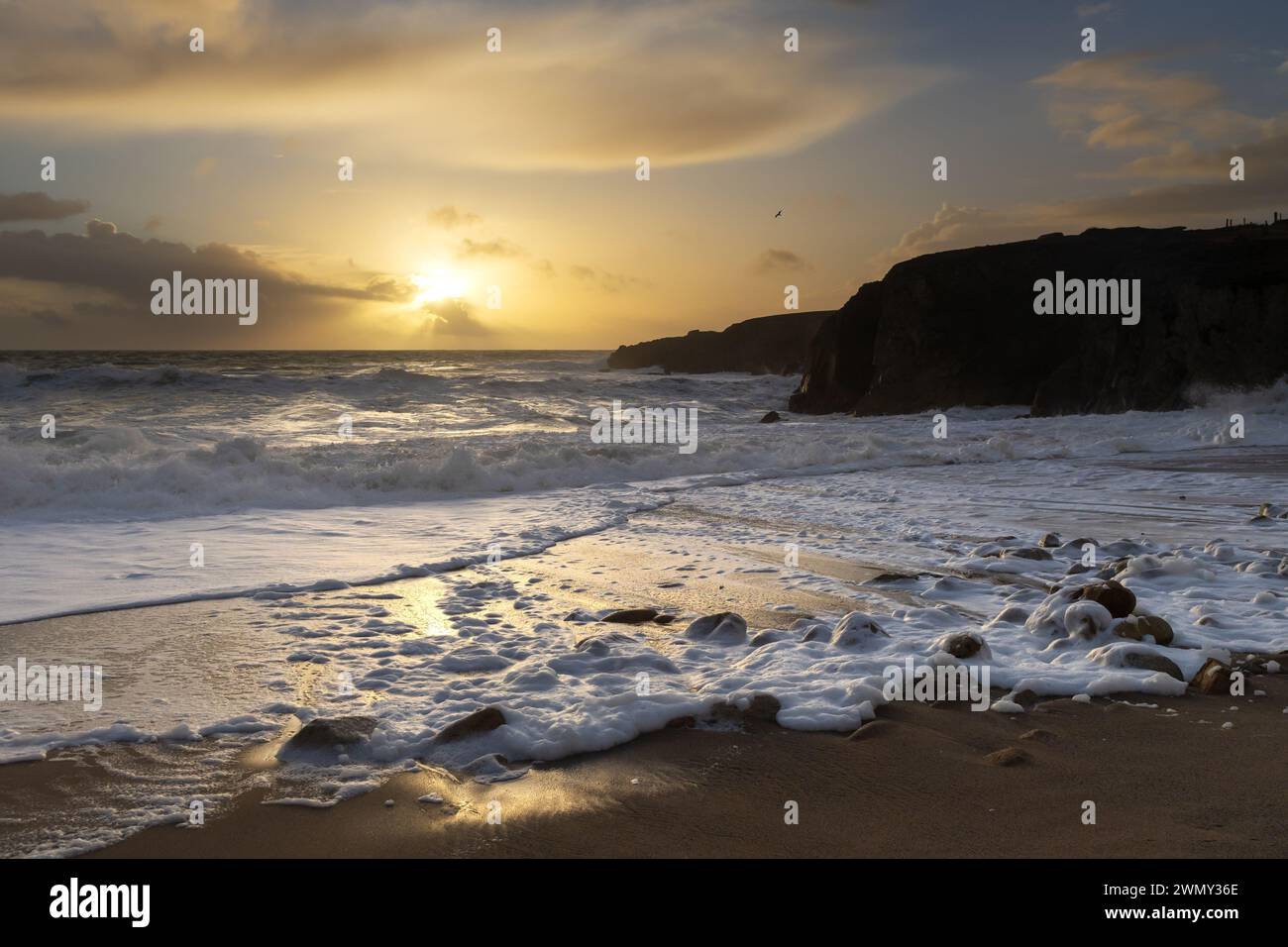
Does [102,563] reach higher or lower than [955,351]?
lower

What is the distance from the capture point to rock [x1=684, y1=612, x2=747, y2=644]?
5.45m

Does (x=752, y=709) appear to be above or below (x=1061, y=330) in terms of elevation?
below

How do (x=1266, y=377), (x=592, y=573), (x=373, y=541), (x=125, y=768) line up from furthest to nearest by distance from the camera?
(x=1266, y=377)
(x=373, y=541)
(x=592, y=573)
(x=125, y=768)

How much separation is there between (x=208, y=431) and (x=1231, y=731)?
20891mm

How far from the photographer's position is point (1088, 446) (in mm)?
18141

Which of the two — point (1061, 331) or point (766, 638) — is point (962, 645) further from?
point (1061, 331)

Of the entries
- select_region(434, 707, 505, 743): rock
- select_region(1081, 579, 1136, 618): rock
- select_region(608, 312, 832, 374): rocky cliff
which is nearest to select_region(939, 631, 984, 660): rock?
select_region(1081, 579, 1136, 618): rock

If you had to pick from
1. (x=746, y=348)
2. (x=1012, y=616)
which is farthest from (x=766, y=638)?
(x=746, y=348)

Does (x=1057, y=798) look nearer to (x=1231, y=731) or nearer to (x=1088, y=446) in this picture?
(x=1231, y=731)

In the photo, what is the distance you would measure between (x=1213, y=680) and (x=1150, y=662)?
0.96 feet

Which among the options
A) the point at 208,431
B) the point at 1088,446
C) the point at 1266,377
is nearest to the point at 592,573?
the point at 1088,446

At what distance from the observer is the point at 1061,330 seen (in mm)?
33781

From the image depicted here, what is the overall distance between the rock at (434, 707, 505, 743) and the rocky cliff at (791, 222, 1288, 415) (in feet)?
81.4
